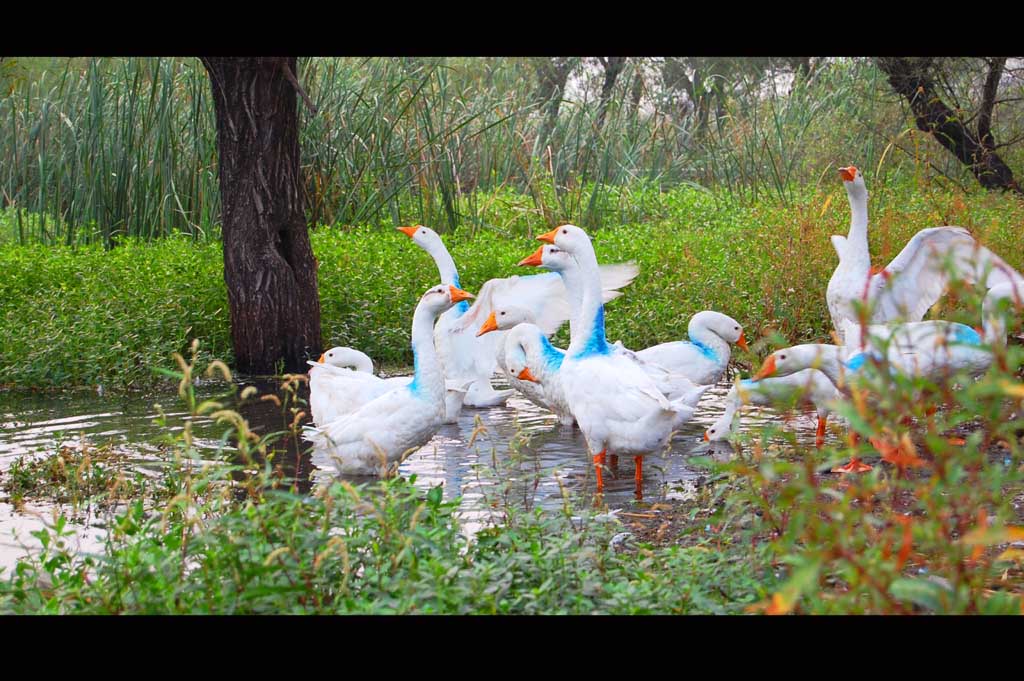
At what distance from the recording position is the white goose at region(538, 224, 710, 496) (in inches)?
198

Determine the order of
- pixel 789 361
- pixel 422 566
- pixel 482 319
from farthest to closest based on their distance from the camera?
1. pixel 482 319
2. pixel 789 361
3. pixel 422 566

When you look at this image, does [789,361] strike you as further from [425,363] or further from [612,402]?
[425,363]

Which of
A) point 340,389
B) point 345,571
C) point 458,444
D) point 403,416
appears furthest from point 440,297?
point 345,571

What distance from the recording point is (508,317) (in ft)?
23.2

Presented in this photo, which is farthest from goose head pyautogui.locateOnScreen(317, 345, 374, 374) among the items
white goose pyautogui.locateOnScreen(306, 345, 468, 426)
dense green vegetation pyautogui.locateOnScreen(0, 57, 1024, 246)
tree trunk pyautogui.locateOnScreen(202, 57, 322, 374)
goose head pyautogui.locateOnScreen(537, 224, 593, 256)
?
dense green vegetation pyautogui.locateOnScreen(0, 57, 1024, 246)

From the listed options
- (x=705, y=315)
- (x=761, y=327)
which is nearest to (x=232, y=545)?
(x=705, y=315)

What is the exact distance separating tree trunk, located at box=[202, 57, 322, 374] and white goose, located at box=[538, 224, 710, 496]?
351 centimetres

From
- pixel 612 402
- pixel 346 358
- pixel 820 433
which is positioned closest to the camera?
pixel 612 402

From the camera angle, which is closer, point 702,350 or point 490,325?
point 702,350

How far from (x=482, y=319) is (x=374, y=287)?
2.15 metres

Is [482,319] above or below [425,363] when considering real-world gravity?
above

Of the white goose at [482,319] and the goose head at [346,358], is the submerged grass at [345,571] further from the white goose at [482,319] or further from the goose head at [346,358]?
the white goose at [482,319]
